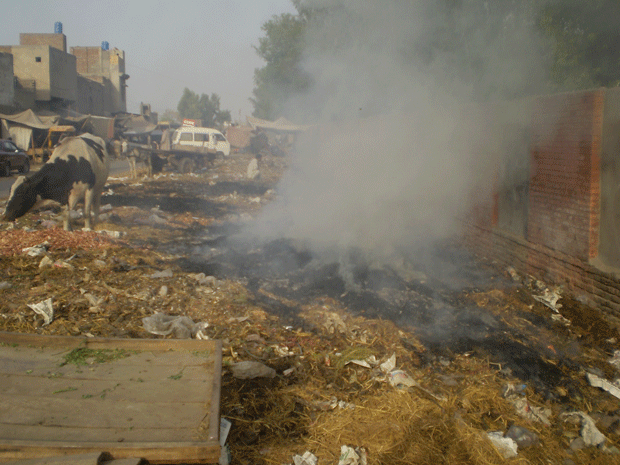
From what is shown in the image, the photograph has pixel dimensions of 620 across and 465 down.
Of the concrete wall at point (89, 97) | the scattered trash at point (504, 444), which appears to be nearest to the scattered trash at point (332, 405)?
the scattered trash at point (504, 444)

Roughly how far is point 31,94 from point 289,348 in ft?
99.4

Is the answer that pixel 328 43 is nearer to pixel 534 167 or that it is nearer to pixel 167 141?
pixel 534 167

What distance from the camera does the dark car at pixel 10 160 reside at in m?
15.2

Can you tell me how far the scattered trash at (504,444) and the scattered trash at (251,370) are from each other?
1735mm

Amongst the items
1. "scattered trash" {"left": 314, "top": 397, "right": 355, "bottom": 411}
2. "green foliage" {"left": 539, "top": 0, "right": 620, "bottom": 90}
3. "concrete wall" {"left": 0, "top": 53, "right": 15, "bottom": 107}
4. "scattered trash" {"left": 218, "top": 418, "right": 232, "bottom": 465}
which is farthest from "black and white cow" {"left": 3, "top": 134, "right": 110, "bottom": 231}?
"concrete wall" {"left": 0, "top": 53, "right": 15, "bottom": 107}

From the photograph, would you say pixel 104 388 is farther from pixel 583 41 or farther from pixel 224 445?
pixel 583 41

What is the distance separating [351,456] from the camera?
2.79 m

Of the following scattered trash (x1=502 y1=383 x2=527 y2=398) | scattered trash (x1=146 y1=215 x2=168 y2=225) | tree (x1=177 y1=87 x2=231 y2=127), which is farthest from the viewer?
tree (x1=177 y1=87 x2=231 y2=127)

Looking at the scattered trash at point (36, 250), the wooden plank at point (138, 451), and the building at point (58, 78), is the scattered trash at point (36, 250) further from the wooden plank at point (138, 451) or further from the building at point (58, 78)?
the building at point (58, 78)

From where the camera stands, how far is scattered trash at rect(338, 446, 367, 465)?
2.77 metres

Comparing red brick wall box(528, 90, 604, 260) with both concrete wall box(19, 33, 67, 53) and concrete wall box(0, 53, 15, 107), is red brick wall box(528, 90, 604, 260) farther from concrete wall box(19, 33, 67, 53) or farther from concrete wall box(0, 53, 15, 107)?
concrete wall box(19, 33, 67, 53)

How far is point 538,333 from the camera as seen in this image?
4.61m

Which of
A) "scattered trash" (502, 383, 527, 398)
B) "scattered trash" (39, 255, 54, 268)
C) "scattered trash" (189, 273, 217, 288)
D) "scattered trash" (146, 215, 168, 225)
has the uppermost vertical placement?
"scattered trash" (146, 215, 168, 225)

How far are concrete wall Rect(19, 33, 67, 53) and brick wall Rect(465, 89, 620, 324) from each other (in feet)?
128
